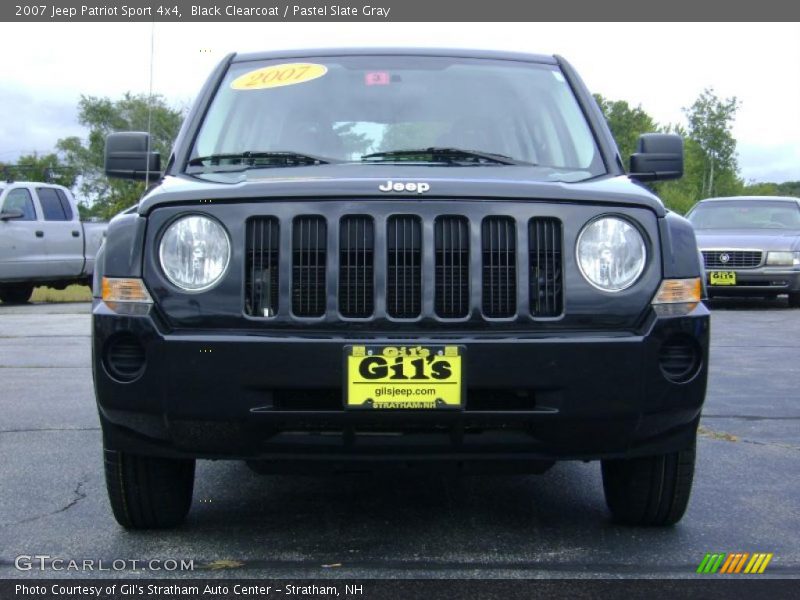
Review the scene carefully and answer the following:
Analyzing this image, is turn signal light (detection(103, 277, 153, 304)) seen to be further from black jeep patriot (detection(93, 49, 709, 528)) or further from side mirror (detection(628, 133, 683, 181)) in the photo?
side mirror (detection(628, 133, 683, 181))

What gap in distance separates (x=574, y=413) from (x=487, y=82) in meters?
1.87

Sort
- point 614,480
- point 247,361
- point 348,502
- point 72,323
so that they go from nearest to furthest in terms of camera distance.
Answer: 1. point 247,361
2. point 614,480
3. point 348,502
4. point 72,323

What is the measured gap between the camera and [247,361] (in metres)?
3.40

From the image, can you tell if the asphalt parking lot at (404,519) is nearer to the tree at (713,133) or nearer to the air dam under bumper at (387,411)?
the air dam under bumper at (387,411)

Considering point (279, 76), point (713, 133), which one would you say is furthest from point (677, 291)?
point (713, 133)

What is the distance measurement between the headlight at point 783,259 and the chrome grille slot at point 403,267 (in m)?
13.2

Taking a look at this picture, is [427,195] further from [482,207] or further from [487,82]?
[487,82]

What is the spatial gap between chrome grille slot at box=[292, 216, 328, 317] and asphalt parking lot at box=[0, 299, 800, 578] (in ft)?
2.57

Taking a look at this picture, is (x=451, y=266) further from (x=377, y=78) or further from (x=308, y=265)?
(x=377, y=78)

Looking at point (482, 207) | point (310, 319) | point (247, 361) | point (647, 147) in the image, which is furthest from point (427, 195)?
point (647, 147)

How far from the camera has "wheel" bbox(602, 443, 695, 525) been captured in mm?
3809

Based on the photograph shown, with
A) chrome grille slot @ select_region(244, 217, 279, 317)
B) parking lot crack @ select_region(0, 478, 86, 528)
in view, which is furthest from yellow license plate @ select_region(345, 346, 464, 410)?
parking lot crack @ select_region(0, 478, 86, 528)

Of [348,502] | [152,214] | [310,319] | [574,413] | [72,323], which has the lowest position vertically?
[72,323]

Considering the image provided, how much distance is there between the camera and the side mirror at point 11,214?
1733 centimetres
